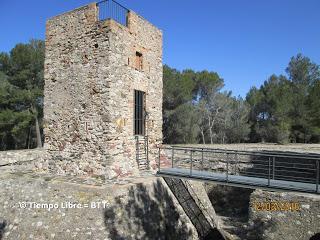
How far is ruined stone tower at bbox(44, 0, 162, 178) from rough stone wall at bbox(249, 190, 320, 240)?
12.6 ft

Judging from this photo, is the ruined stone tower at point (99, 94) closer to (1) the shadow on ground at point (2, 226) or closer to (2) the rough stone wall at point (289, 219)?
(1) the shadow on ground at point (2, 226)

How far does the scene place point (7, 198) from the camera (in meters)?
8.94

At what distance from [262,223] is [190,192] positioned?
2.46 metres

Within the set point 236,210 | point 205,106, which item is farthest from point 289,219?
point 205,106

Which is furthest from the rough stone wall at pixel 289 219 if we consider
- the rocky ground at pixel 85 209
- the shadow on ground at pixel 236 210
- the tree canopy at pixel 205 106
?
the tree canopy at pixel 205 106

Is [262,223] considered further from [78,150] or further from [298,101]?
[298,101]

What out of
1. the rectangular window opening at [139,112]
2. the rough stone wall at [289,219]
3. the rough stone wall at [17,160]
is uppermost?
the rectangular window opening at [139,112]

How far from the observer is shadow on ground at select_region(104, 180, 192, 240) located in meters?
7.56

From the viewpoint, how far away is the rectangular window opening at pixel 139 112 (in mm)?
10414

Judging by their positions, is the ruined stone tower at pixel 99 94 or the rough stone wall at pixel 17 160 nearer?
the ruined stone tower at pixel 99 94

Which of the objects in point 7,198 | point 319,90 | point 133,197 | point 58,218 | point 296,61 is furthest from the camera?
point 296,61

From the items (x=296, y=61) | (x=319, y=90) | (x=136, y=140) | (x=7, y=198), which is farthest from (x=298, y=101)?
(x=7, y=198)

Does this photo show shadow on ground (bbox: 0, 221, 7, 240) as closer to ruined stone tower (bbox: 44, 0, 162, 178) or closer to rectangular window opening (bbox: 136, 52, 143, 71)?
ruined stone tower (bbox: 44, 0, 162, 178)

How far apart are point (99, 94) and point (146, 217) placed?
147 inches
